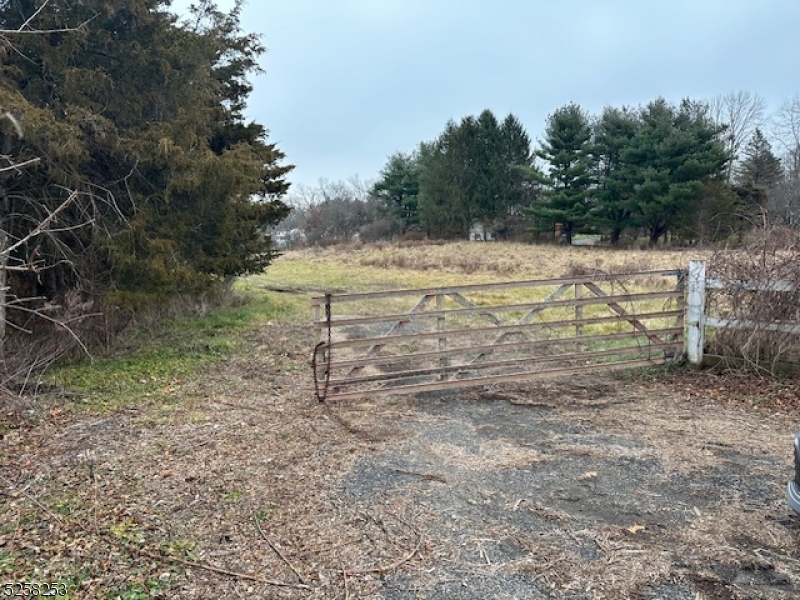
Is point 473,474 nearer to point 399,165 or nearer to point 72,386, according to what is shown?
point 72,386

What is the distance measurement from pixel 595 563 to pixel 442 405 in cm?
298

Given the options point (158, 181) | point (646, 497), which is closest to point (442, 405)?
point (646, 497)

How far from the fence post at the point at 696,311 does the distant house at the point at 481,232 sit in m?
33.0

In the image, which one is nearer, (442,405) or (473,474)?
(473,474)

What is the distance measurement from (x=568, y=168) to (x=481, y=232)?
26.5 feet

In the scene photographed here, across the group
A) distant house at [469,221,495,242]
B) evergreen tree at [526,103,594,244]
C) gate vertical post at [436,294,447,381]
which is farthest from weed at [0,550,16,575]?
distant house at [469,221,495,242]

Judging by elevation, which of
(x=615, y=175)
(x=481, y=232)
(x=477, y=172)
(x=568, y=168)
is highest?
(x=477, y=172)

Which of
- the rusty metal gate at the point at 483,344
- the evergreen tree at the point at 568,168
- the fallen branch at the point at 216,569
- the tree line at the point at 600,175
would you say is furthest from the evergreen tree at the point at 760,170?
the fallen branch at the point at 216,569

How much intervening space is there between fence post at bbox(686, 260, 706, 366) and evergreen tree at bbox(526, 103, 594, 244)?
94.7 feet

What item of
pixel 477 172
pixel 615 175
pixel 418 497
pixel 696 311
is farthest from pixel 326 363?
pixel 477 172

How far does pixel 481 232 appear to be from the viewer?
40.7m

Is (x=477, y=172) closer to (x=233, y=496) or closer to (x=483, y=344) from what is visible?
(x=483, y=344)

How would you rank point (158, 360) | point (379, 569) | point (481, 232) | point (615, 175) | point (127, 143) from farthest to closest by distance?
point (481, 232) < point (615, 175) < point (158, 360) < point (127, 143) < point (379, 569)

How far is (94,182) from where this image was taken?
7961 millimetres
